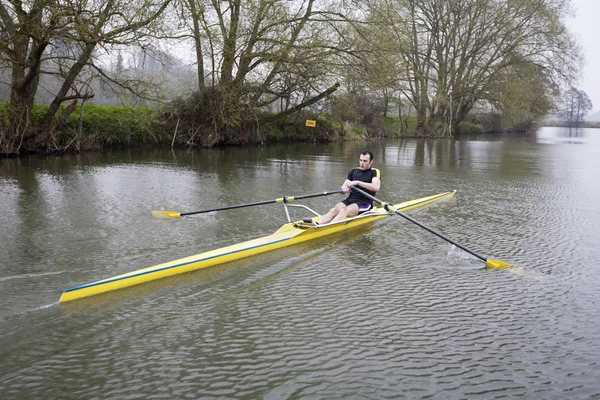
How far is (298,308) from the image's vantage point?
16.1ft

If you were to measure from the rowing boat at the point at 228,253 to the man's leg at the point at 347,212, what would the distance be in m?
0.09

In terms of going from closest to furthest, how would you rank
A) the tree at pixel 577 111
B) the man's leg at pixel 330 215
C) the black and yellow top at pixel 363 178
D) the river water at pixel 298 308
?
the river water at pixel 298 308 → the man's leg at pixel 330 215 → the black and yellow top at pixel 363 178 → the tree at pixel 577 111

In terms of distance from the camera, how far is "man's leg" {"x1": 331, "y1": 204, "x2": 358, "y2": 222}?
26.2ft

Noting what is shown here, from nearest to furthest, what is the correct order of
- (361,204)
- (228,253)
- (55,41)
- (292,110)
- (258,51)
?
(228,253), (361,204), (55,41), (258,51), (292,110)

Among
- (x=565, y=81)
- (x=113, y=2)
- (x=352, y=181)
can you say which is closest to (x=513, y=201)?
(x=352, y=181)

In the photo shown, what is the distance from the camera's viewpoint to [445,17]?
1406 inches

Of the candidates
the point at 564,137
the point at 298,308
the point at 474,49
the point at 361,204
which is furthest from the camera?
the point at 564,137

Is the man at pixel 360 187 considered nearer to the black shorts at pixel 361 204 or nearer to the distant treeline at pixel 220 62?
the black shorts at pixel 361 204

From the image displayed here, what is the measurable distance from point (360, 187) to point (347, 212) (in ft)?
1.95

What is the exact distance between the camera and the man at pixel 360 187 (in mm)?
8086

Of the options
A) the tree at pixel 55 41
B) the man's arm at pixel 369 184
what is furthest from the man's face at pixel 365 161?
the tree at pixel 55 41

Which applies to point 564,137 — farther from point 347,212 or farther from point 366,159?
point 347,212

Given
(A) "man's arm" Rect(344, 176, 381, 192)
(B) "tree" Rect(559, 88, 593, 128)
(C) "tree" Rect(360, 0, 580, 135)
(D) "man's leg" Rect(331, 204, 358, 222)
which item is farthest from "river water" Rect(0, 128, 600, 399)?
(B) "tree" Rect(559, 88, 593, 128)

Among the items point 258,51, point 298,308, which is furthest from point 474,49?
point 298,308
